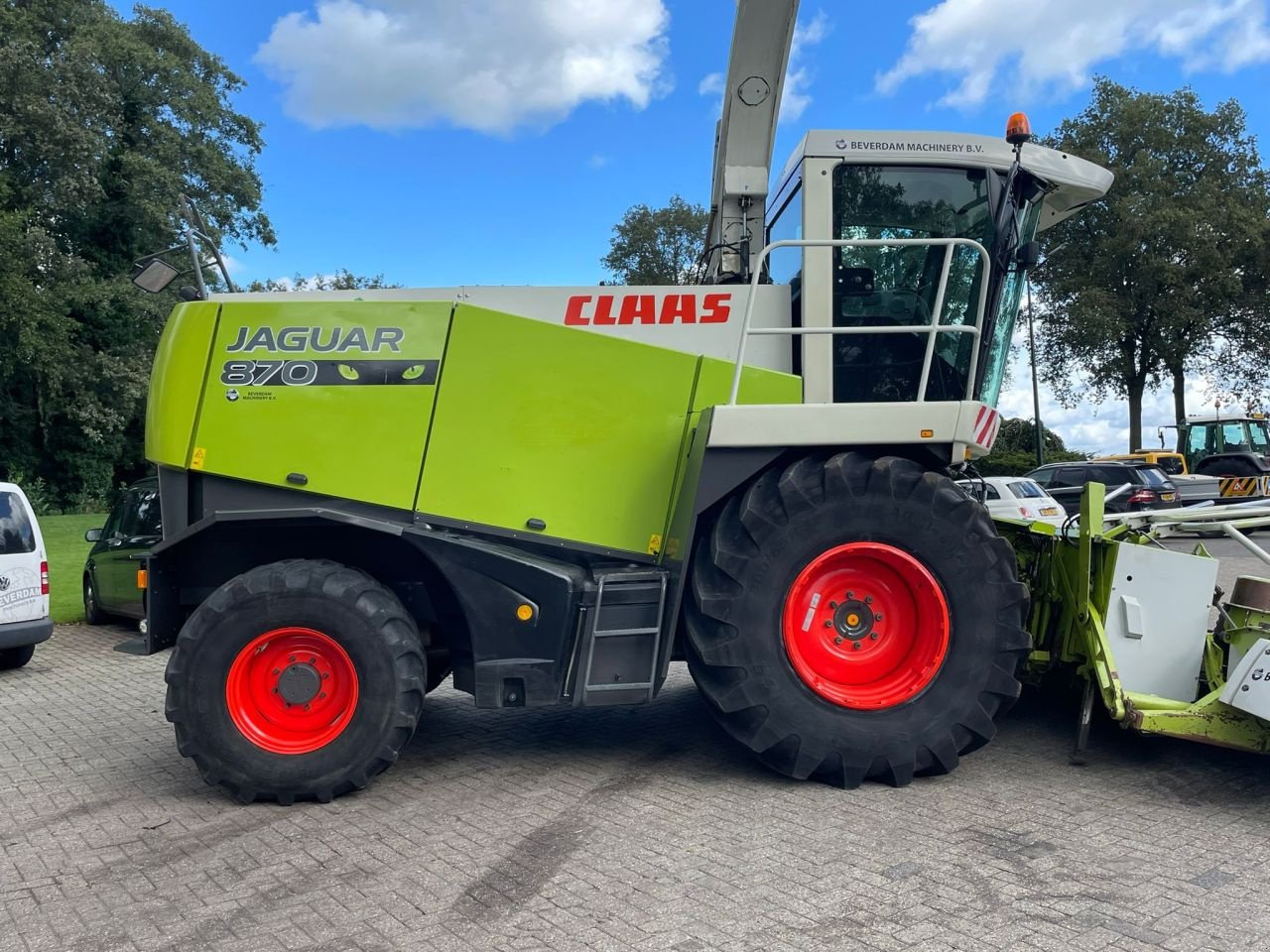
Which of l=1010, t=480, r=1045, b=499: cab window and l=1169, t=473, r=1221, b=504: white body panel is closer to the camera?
l=1010, t=480, r=1045, b=499: cab window

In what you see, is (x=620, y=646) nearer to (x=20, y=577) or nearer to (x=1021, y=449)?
(x=20, y=577)

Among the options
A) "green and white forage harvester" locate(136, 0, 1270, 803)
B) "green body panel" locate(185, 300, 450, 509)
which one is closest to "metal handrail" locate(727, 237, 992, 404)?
"green and white forage harvester" locate(136, 0, 1270, 803)

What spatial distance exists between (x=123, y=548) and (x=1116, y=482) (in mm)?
18674

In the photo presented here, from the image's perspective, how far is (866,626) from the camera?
16.4 feet

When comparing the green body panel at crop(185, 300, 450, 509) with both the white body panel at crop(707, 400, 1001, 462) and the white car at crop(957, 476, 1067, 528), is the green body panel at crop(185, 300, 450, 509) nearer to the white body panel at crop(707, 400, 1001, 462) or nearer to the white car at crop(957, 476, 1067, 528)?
the white body panel at crop(707, 400, 1001, 462)

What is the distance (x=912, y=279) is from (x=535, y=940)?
3.94 meters

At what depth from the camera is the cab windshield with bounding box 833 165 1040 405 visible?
546 centimetres

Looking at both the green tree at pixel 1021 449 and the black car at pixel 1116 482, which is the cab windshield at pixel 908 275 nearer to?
the black car at pixel 1116 482

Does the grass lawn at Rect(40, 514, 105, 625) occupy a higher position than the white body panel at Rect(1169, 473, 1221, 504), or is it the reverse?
the white body panel at Rect(1169, 473, 1221, 504)

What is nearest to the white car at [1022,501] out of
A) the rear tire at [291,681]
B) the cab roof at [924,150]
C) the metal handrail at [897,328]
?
the cab roof at [924,150]

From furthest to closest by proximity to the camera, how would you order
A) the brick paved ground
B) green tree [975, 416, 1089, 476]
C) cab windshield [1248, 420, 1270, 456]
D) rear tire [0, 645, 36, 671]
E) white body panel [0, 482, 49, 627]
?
green tree [975, 416, 1089, 476] → cab windshield [1248, 420, 1270, 456] → rear tire [0, 645, 36, 671] → white body panel [0, 482, 49, 627] → the brick paved ground

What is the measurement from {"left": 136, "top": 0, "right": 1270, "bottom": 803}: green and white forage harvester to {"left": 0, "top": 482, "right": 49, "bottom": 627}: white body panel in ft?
14.3

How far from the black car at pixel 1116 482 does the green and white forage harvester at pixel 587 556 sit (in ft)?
45.8

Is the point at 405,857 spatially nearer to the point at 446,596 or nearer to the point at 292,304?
the point at 446,596
